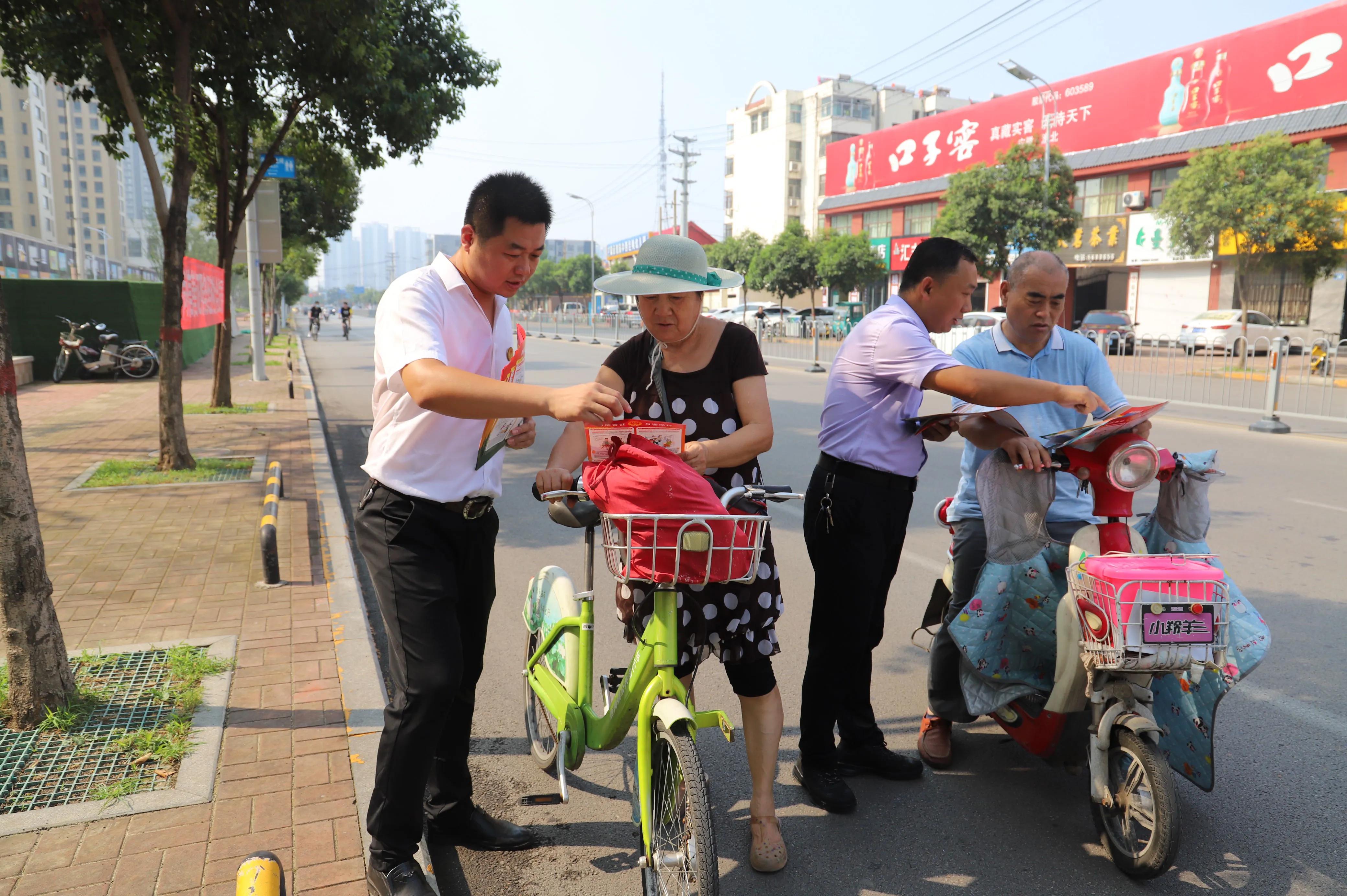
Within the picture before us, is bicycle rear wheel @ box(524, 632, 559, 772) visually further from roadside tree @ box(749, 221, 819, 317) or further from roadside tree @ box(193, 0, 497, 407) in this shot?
roadside tree @ box(749, 221, 819, 317)

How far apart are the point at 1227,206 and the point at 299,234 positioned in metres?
23.1

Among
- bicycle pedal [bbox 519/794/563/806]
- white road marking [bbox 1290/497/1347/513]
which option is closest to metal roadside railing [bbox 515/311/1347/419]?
white road marking [bbox 1290/497/1347/513]

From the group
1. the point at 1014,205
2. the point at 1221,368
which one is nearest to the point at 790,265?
the point at 1014,205

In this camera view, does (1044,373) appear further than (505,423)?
Yes

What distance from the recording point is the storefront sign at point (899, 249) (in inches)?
1781

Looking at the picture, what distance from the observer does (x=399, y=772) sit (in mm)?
2451

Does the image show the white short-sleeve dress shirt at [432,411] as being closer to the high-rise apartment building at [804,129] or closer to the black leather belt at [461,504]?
the black leather belt at [461,504]

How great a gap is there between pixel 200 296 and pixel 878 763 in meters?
20.8

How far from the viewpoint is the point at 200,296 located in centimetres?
2058

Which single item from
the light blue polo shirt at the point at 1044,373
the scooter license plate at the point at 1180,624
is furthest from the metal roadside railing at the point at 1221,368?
the scooter license plate at the point at 1180,624

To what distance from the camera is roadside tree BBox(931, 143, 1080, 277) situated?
3014cm

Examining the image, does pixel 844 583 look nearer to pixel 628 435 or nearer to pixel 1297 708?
pixel 628 435

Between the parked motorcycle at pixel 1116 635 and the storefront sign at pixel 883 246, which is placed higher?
the storefront sign at pixel 883 246

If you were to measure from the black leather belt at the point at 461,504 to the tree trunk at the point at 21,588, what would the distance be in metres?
1.68
